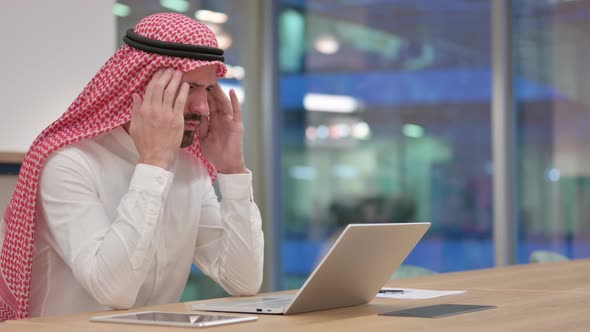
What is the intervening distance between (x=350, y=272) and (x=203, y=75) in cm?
84

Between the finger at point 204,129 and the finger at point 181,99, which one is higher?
the finger at point 181,99

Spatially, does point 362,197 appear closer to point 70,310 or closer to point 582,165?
point 582,165

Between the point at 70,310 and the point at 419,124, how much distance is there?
174 inches

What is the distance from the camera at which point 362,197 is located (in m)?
6.64

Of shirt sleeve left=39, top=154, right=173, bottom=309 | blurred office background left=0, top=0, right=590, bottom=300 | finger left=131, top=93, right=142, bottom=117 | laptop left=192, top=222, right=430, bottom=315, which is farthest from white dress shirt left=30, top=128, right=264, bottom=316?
blurred office background left=0, top=0, right=590, bottom=300

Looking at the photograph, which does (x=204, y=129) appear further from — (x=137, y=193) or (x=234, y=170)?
(x=137, y=193)

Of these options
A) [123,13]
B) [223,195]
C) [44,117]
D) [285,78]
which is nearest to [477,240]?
[285,78]

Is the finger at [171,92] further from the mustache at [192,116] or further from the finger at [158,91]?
the mustache at [192,116]

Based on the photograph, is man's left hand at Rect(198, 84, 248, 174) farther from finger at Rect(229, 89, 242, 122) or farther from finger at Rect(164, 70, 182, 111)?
finger at Rect(164, 70, 182, 111)

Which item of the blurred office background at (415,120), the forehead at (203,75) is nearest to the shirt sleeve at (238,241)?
the forehead at (203,75)

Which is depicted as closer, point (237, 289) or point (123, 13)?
point (237, 289)

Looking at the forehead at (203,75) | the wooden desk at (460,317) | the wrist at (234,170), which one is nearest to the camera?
the wooden desk at (460,317)

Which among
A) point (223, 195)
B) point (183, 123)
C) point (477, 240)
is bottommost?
point (477, 240)

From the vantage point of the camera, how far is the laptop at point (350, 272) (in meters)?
1.78
